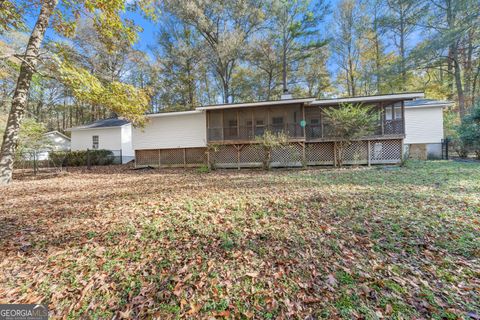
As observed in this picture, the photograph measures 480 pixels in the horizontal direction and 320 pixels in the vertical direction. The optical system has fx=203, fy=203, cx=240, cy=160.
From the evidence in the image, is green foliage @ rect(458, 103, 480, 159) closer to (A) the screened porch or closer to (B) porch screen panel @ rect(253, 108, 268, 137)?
(A) the screened porch

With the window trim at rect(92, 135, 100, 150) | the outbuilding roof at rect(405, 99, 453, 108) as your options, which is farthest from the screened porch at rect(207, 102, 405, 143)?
the window trim at rect(92, 135, 100, 150)

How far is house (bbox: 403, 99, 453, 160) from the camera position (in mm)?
14273

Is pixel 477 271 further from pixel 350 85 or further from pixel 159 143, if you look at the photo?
pixel 350 85

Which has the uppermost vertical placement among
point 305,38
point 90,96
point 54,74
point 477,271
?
point 305,38

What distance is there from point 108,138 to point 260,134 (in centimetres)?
1446

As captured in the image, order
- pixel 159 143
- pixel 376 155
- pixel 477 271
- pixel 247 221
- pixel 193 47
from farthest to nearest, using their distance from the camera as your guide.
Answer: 1. pixel 193 47
2. pixel 159 143
3. pixel 376 155
4. pixel 247 221
5. pixel 477 271

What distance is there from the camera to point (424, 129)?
14.5m

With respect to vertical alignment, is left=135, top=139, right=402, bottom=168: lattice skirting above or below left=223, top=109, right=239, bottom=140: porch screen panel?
below

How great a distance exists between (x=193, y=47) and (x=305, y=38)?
35.3ft

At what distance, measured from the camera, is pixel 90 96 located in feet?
26.0

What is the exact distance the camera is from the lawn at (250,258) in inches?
78.4

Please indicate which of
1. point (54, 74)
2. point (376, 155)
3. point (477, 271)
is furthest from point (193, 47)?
point (477, 271)

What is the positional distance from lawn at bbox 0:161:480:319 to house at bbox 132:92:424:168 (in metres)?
6.94

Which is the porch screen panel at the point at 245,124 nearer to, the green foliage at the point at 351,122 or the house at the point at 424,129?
the green foliage at the point at 351,122
